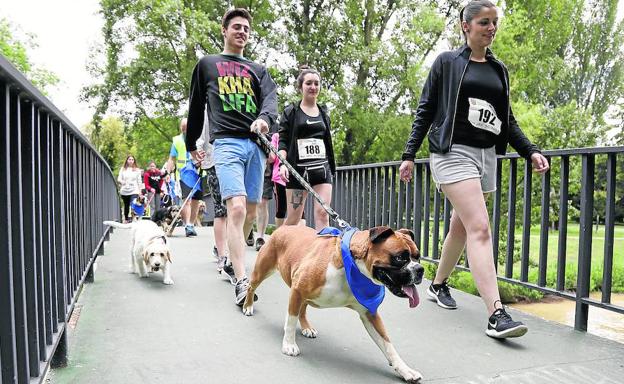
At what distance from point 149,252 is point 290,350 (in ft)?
7.85

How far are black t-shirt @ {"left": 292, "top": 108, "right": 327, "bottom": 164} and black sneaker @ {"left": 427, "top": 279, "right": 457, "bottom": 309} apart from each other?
1740 millimetres

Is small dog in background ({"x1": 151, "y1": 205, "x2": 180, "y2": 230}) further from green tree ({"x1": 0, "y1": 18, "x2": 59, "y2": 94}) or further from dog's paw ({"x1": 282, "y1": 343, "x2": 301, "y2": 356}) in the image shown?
green tree ({"x1": 0, "y1": 18, "x2": 59, "y2": 94})

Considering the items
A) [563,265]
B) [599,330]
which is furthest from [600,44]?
[563,265]

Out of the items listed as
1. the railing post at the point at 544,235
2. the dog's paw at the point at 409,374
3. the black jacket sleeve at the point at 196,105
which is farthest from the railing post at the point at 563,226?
the black jacket sleeve at the point at 196,105

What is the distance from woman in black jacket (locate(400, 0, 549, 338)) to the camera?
10.5 ft

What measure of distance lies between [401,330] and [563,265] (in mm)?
1299

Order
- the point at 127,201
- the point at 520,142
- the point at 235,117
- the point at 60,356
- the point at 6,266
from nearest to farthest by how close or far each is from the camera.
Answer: the point at 6,266
the point at 60,356
the point at 520,142
the point at 235,117
the point at 127,201

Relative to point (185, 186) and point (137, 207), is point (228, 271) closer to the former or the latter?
point (185, 186)

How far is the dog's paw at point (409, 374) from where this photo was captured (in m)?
2.39

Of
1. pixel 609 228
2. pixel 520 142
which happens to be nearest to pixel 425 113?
pixel 520 142

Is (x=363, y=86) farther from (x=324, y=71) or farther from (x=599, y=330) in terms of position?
(x=599, y=330)

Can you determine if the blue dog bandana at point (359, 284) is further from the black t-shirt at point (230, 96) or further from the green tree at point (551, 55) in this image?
the green tree at point (551, 55)

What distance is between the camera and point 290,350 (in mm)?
2713

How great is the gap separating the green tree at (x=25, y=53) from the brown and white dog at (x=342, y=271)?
3823 cm
